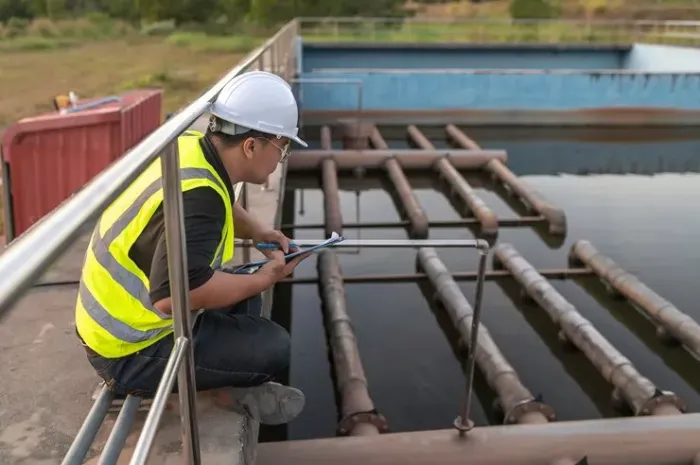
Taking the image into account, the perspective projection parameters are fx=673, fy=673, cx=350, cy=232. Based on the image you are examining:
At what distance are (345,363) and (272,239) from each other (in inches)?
97.5

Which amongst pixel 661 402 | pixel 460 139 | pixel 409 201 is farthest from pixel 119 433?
pixel 460 139

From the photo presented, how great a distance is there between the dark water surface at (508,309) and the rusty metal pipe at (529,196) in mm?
252

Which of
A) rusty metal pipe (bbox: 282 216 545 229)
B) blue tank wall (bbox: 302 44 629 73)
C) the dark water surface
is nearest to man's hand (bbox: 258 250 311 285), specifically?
the dark water surface

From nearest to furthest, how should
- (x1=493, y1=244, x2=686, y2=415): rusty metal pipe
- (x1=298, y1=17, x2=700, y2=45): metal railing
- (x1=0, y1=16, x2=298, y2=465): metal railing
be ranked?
(x1=0, y1=16, x2=298, y2=465): metal railing → (x1=493, y1=244, x2=686, y2=415): rusty metal pipe → (x1=298, y1=17, x2=700, y2=45): metal railing

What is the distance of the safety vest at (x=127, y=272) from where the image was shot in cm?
224

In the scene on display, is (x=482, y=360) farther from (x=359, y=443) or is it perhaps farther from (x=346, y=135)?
(x=346, y=135)

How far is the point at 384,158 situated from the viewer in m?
11.6

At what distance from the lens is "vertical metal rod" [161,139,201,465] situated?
1.82 meters

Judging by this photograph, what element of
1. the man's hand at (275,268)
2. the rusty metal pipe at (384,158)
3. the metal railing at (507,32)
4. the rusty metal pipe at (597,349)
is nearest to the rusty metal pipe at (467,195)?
the rusty metal pipe at (384,158)

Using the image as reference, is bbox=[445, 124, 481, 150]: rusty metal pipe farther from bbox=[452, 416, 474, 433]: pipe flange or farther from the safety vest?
the safety vest

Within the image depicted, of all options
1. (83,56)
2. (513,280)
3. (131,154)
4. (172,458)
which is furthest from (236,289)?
(83,56)

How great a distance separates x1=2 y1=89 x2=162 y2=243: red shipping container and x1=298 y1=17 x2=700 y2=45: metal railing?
16.5 m

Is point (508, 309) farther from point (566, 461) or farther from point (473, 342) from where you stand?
point (473, 342)

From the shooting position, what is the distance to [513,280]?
7.73 meters
